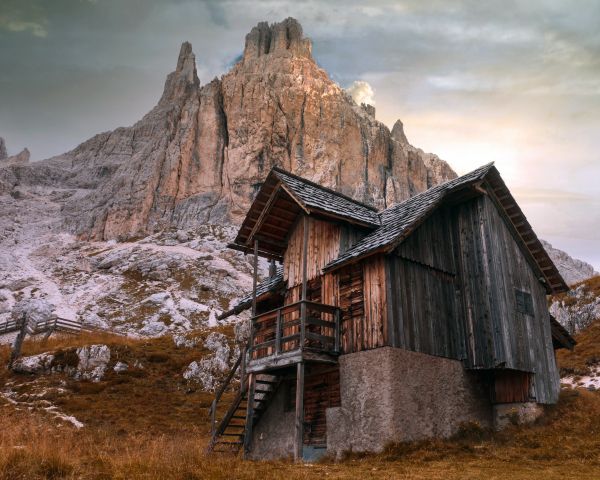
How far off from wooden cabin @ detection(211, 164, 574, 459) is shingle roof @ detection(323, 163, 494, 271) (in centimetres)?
8

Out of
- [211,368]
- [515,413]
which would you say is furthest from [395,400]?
[211,368]

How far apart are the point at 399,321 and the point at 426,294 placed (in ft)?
6.02

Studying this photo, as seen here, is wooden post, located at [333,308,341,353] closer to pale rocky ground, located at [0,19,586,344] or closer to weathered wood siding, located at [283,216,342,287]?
weathered wood siding, located at [283,216,342,287]

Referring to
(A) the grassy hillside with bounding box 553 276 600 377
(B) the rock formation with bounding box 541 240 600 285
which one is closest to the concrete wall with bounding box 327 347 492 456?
(A) the grassy hillside with bounding box 553 276 600 377

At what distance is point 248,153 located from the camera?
131500 millimetres

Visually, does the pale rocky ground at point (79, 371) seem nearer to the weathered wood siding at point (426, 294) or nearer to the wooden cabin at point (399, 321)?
the wooden cabin at point (399, 321)

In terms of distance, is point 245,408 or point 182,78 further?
point 182,78

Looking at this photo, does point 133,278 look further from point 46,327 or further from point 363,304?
point 363,304

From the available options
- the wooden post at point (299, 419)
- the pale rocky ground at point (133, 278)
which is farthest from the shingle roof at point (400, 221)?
the pale rocky ground at point (133, 278)

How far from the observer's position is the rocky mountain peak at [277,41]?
15538 cm

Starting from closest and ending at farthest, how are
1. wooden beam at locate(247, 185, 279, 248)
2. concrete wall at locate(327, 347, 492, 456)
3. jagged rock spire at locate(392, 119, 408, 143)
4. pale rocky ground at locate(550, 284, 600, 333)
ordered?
1. concrete wall at locate(327, 347, 492, 456)
2. wooden beam at locate(247, 185, 279, 248)
3. pale rocky ground at locate(550, 284, 600, 333)
4. jagged rock spire at locate(392, 119, 408, 143)

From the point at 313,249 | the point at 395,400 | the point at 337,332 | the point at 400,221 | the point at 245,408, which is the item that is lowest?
the point at 245,408

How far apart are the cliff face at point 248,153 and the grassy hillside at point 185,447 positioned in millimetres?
90691

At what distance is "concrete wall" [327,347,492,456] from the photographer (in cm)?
1473
